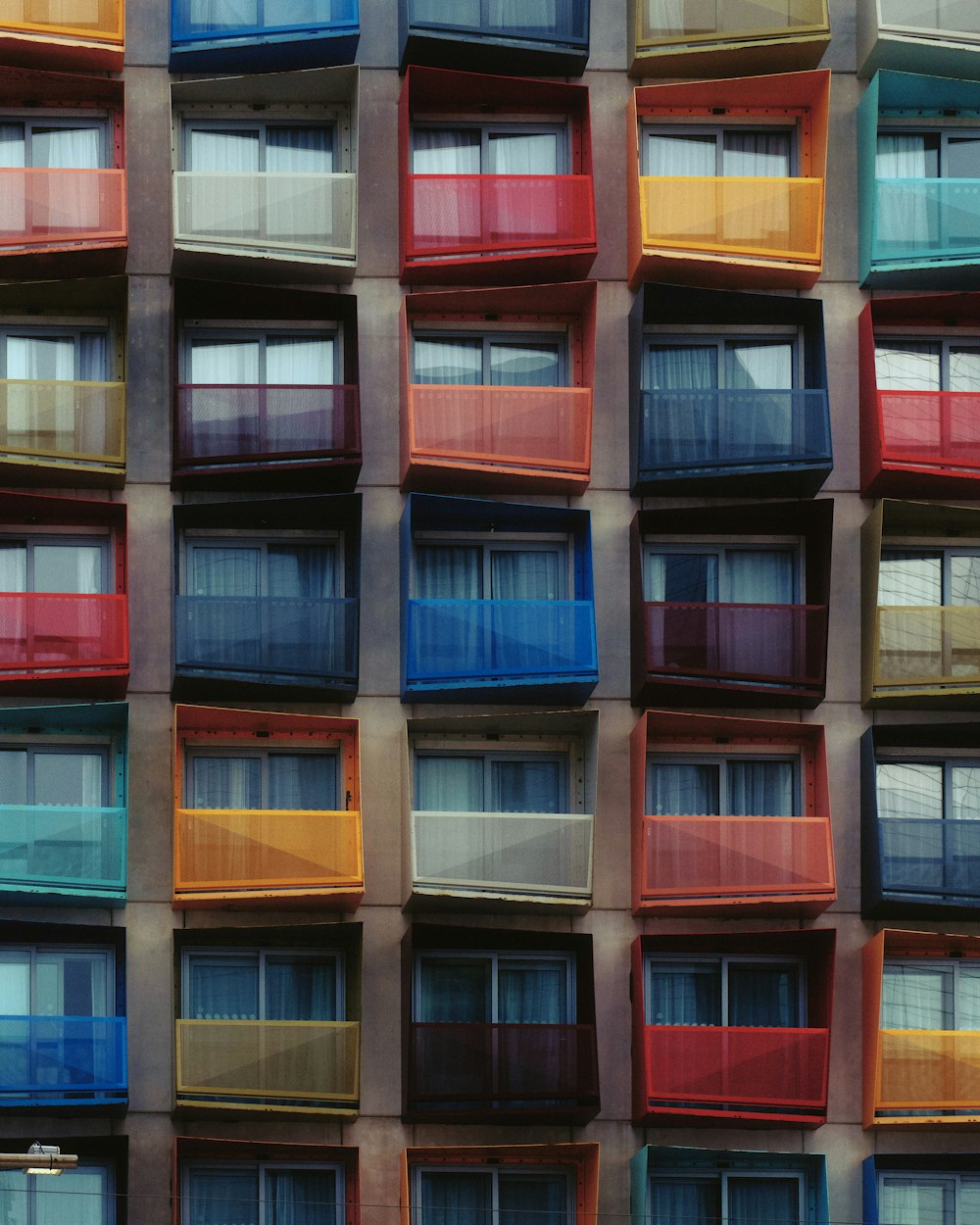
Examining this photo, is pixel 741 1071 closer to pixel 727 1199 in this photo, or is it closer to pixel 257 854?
pixel 727 1199

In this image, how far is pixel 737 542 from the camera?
110ft

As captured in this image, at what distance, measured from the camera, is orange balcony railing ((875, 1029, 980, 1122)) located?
3103cm

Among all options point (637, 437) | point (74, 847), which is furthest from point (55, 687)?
point (637, 437)

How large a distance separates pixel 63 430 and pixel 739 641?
1040cm

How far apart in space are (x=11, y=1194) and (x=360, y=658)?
9004 mm

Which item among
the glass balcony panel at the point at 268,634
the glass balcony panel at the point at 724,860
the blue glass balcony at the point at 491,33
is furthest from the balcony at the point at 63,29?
the glass balcony panel at the point at 724,860

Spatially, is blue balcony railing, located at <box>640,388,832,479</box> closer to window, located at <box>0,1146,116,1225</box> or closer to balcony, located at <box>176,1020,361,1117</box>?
balcony, located at <box>176,1020,361,1117</box>

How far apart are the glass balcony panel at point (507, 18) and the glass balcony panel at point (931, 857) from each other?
12.9 meters

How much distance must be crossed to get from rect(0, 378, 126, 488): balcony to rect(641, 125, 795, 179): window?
9145 mm

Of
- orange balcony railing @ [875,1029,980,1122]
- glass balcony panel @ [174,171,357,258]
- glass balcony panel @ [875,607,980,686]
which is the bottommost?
orange balcony railing @ [875,1029,980,1122]

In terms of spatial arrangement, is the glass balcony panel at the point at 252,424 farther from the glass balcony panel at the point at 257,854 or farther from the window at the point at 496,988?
the window at the point at 496,988

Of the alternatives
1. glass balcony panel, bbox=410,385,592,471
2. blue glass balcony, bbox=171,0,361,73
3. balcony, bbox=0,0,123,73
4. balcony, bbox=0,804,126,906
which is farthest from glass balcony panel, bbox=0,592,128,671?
blue glass balcony, bbox=171,0,361,73

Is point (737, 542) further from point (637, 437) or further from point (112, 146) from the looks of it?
point (112, 146)

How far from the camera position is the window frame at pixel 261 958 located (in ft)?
104
